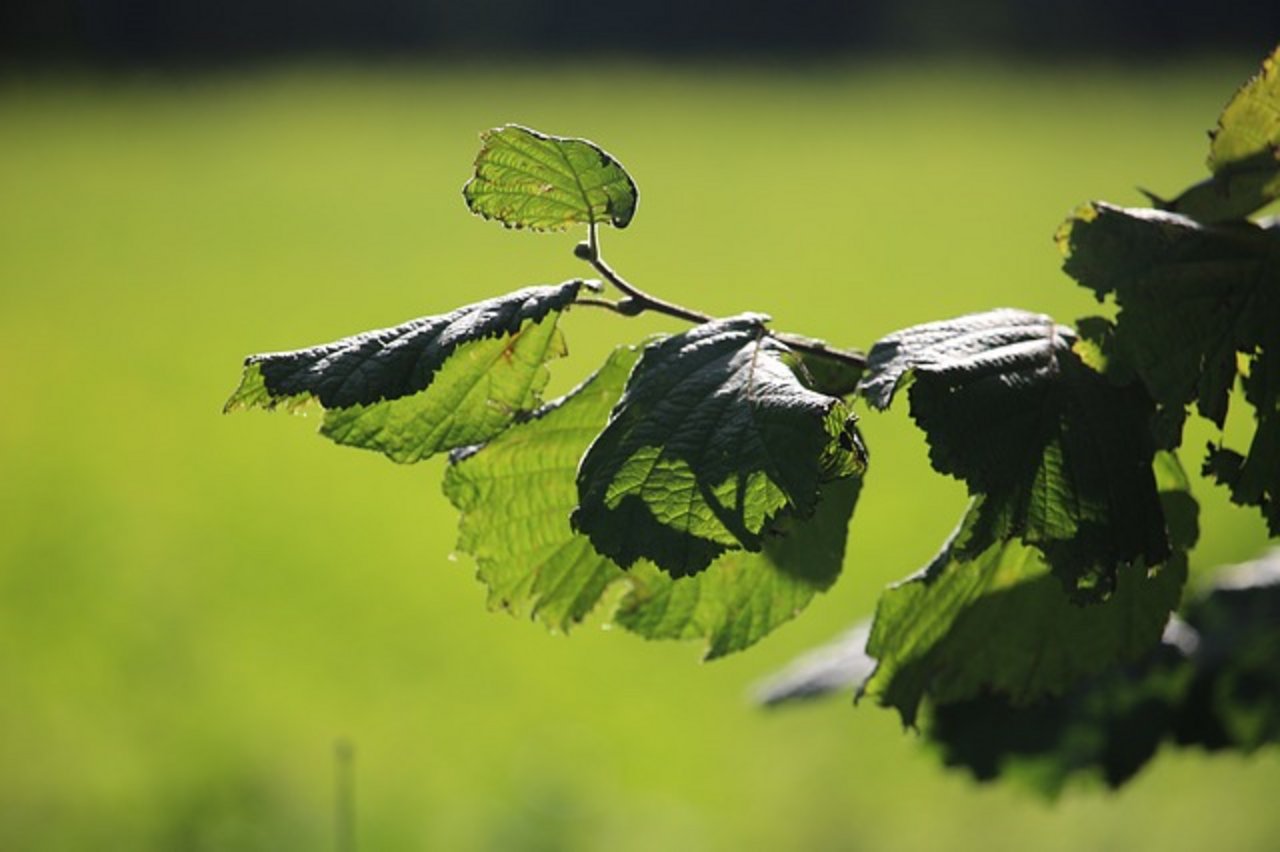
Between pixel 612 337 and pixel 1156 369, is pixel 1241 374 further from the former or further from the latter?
pixel 612 337

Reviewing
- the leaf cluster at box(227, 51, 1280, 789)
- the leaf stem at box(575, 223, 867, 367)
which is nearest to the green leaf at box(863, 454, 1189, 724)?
the leaf cluster at box(227, 51, 1280, 789)

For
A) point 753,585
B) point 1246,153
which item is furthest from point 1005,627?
point 1246,153

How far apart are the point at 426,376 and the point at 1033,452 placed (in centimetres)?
21

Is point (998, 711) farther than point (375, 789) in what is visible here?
No

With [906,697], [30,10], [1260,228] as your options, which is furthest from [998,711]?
[30,10]

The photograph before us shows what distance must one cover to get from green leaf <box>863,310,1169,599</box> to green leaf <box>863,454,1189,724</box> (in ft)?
0.34

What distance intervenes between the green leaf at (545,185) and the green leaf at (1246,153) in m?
0.24

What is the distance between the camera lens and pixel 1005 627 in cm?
70

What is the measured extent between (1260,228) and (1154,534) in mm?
145

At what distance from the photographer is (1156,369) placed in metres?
0.56

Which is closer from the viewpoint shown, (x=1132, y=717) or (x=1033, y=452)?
(x=1033, y=452)

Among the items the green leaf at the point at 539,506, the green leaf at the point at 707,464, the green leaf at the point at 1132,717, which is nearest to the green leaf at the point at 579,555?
the green leaf at the point at 539,506

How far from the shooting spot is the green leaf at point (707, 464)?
1.64 feet

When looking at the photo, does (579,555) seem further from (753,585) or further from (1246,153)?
(1246,153)
